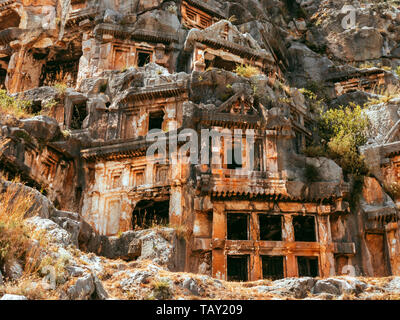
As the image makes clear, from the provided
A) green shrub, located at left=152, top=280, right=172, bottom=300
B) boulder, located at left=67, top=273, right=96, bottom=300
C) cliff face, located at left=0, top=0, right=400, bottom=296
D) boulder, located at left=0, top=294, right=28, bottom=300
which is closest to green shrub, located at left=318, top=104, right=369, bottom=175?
cliff face, located at left=0, top=0, right=400, bottom=296

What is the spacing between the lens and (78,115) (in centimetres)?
2281

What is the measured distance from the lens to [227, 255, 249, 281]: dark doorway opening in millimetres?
17172

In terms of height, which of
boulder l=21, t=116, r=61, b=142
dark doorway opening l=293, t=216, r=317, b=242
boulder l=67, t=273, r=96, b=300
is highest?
boulder l=21, t=116, r=61, b=142

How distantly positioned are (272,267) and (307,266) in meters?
1.35

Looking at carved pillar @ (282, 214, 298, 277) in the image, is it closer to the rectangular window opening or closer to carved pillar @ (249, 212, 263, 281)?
carved pillar @ (249, 212, 263, 281)

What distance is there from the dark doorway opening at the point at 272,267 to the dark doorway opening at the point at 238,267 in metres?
0.84

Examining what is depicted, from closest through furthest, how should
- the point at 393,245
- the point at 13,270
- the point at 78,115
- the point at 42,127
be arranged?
the point at 13,270 < the point at 393,245 < the point at 42,127 < the point at 78,115

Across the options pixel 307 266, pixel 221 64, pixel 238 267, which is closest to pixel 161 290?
pixel 238 267

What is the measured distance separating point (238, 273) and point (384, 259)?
5626 mm

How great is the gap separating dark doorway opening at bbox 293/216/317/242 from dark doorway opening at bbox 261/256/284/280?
1.85 m

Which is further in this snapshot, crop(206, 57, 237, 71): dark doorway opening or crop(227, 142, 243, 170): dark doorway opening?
crop(206, 57, 237, 71): dark doorway opening

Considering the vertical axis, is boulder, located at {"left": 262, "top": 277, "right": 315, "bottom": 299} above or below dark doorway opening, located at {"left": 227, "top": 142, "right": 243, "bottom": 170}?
below

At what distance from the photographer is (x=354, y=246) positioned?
17.5 metres

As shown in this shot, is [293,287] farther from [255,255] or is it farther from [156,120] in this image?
[156,120]
